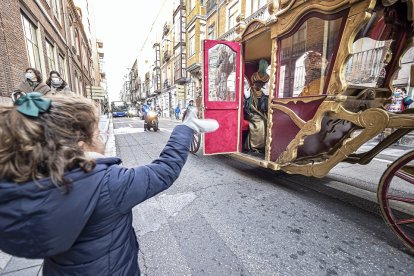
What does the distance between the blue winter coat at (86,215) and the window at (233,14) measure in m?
16.1

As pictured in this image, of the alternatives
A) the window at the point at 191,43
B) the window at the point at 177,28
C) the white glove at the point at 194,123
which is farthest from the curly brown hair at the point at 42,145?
the window at the point at 177,28

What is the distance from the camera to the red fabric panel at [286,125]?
2865mm

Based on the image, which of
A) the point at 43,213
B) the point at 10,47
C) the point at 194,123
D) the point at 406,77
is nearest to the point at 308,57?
the point at 194,123

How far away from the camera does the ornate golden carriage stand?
221 cm

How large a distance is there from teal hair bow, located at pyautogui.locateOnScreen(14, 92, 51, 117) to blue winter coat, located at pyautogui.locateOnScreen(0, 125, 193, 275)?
0.77ft

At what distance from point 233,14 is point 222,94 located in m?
13.5

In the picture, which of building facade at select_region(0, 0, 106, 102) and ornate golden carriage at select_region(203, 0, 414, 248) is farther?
building facade at select_region(0, 0, 106, 102)

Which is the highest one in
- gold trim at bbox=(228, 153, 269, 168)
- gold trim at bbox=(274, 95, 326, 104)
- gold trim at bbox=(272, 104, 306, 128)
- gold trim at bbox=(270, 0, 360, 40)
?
gold trim at bbox=(270, 0, 360, 40)

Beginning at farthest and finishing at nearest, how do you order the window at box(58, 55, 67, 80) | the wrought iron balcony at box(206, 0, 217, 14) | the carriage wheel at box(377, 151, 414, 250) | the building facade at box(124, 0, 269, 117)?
the wrought iron balcony at box(206, 0, 217, 14), the building facade at box(124, 0, 269, 117), the window at box(58, 55, 67, 80), the carriage wheel at box(377, 151, 414, 250)

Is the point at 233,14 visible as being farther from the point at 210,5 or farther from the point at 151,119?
the point at 151,119

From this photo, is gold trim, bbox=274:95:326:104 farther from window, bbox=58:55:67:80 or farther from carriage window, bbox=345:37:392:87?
window, bbox=58:55:67:80

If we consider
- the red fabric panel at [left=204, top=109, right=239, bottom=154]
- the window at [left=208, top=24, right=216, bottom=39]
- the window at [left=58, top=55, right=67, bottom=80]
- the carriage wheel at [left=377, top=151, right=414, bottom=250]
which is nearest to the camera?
the carriage wheel at [left=377, top=151, right=414, bottom=250]

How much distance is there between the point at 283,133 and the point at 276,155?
1.34 feet

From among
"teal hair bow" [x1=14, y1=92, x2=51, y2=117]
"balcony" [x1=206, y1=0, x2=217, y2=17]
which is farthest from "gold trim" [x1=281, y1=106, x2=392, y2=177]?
"balcony" [x1=206, y1=0, x2=217, y2=17]
